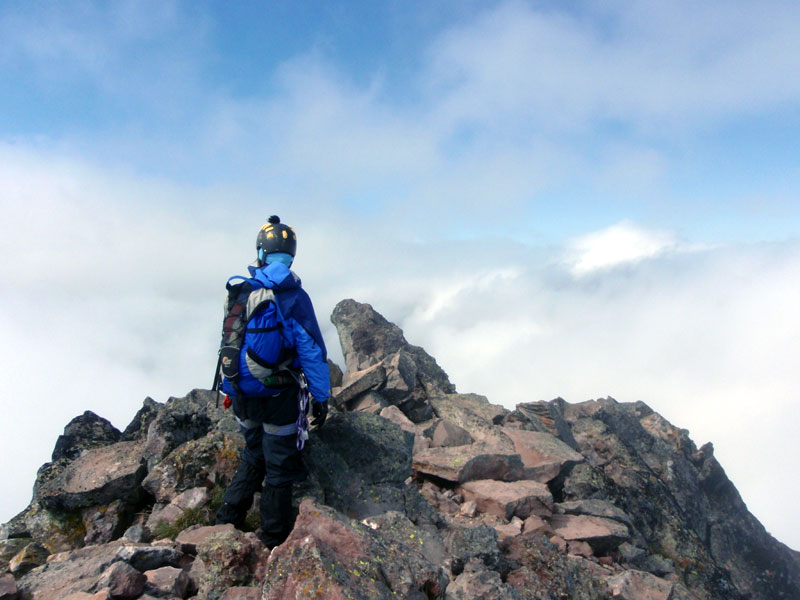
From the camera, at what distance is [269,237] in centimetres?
860

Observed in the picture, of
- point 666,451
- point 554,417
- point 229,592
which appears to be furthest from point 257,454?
point 666,451

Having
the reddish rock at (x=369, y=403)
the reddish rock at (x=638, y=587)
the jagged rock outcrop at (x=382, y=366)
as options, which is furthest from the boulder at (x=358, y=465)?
the jagged rock outcrop at (x=382, y=366)

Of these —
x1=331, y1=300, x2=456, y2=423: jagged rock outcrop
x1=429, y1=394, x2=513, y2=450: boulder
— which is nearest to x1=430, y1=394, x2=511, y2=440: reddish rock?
x1=429, y1=394, x2=513, y2=450: boulder

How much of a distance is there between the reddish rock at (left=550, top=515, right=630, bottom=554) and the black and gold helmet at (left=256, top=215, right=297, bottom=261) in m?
7.72

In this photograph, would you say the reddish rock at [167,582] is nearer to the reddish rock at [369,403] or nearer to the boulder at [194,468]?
the boulder at [194,468]

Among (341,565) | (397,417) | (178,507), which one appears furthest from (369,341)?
(341,565)

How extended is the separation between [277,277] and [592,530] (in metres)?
8.39

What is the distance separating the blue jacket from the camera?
26.3 ft

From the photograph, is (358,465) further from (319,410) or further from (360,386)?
(360,386)

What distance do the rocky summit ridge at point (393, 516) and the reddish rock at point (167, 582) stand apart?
0.03 meters

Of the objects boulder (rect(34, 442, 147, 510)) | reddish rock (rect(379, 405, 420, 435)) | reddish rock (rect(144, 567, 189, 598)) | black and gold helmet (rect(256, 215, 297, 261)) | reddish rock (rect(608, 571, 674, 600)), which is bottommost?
reddish rock (rect(608, 571, 674, 600))

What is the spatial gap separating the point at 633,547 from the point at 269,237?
10.1 metres

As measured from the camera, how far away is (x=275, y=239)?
8594mm

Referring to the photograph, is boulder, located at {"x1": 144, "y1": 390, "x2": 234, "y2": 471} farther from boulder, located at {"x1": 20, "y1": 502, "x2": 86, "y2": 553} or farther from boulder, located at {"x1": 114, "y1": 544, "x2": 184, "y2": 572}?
boulder, located at {"x1": 114, "y1": 544, "x2": 184, "y2": 572}
